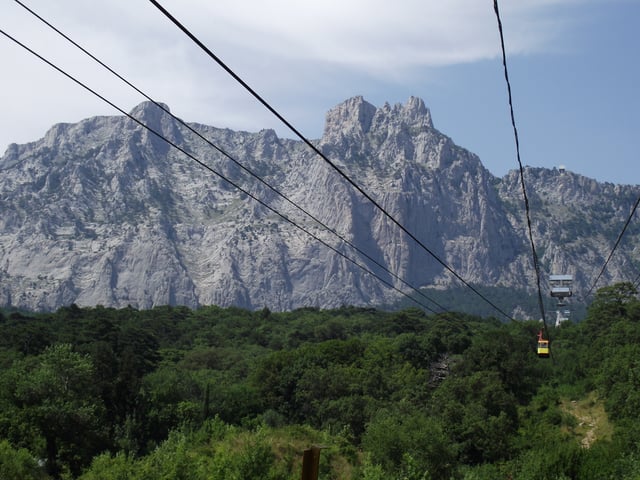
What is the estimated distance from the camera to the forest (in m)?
58.7

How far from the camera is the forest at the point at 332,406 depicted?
58.7 meters

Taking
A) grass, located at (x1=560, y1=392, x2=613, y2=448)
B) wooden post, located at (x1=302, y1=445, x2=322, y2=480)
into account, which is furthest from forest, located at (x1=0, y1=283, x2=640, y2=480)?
wooden post, located at (x1=302, y1=445, x2=322, y2=480)

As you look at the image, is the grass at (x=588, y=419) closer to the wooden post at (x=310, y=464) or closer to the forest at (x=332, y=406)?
the forest at (x=332, y=406)

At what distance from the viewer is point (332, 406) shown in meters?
82.3

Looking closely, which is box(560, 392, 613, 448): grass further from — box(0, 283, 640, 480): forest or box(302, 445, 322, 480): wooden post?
box(302, 445, 322, 480): wooden post

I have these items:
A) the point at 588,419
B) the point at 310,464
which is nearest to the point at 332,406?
the point at 588,419

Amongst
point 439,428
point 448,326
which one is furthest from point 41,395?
point 448,326

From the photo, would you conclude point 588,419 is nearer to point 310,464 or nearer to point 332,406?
point 332,406

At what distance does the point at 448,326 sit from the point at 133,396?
55.9m

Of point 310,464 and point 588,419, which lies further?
point 588,419

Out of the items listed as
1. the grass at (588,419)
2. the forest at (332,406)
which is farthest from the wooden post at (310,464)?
the grass at (588,419)

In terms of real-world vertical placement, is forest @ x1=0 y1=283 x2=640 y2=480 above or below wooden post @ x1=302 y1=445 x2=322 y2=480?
below

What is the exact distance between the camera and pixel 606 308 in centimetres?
11912

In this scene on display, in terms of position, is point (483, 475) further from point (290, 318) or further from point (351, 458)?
point (290, 318)
